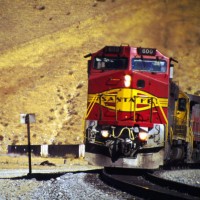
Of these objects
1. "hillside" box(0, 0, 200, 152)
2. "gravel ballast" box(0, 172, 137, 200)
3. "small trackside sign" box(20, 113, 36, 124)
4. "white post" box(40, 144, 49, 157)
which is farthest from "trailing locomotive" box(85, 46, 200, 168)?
"hillside" box(0, 0, 200, 152)

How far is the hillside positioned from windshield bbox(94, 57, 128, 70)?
29786mm

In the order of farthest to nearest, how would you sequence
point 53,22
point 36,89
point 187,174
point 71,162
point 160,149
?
1. point 53,22
2. point 36,89
3. point 71,162
4. point 187,174
5. point 160,149

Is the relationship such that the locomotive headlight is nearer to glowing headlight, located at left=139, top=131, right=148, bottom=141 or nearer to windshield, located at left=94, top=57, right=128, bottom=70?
windshield, located at left=94, top=57, right=128, bottom=70

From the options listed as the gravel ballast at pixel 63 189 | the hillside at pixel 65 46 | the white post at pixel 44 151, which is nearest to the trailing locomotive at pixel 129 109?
the gravel ballast at pixel 63 189

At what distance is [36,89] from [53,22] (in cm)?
1301

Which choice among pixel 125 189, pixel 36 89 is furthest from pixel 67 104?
pixel 125 189

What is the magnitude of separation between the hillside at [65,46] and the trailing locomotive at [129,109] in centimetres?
3013

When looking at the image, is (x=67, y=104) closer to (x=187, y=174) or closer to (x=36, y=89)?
(x=36, y=89)

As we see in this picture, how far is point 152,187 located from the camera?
16359mm

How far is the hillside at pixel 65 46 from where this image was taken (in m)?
54.0

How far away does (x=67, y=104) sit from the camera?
5644cm

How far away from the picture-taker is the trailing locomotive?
19250mm

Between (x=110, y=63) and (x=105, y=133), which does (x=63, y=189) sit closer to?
(x=105, y=133)

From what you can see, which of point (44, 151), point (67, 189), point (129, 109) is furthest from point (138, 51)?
point (44, 151)
